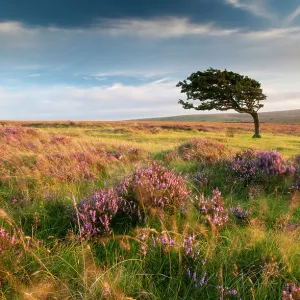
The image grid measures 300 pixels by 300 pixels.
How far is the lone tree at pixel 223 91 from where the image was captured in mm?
27375

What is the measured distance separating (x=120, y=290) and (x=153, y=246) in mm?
669

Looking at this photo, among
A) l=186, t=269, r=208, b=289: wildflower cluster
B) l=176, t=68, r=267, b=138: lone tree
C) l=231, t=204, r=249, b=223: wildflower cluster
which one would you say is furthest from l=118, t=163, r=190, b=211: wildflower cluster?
l=176, t=68, r=267, b=138: lone tree

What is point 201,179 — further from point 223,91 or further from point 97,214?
point 223,91

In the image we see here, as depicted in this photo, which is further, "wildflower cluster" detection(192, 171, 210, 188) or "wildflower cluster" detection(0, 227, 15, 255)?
"wildflower cluster" detection(192, 171, 210, 188)

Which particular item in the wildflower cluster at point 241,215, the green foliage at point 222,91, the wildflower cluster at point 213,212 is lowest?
the wildflower cluster at point 241,215

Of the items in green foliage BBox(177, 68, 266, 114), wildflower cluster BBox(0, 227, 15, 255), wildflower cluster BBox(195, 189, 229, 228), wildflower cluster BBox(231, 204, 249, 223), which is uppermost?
green foliage BBox(177, 68, 266, 114)

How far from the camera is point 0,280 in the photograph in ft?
7.43

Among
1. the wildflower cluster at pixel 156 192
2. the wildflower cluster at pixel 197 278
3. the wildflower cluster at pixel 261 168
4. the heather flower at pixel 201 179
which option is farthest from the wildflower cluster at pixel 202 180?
the wildflower cluster at pixel 197 278

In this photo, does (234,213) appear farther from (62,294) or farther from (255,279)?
(62,294)

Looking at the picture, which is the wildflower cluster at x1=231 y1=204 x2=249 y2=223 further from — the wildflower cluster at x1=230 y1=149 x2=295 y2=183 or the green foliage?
the green foliage

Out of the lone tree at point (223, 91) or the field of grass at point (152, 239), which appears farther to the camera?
the lone tree at point (223, 91)

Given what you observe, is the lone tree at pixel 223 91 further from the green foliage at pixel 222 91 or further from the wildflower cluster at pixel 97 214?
the wildflower cluster at pixel 97 214

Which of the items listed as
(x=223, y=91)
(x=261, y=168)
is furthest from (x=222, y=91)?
(x=261, y=168)

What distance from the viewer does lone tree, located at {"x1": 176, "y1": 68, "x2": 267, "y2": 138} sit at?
1078 inches
